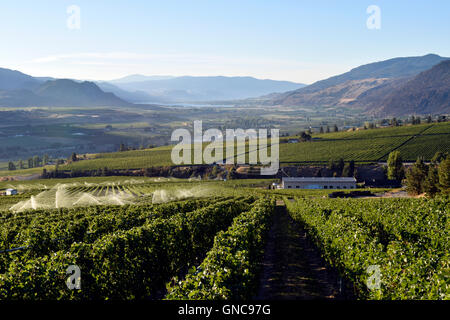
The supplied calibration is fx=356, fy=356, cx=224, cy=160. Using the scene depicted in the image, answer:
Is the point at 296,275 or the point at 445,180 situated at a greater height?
the point at 296,275

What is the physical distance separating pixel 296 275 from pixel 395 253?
8.12 metres

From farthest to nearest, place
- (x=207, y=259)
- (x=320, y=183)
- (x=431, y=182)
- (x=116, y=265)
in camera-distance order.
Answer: (x=320, y=183) < (x=431, y=182) < (x=116, y=265) < (x=207, y=259)

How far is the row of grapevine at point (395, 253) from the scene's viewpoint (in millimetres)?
12901

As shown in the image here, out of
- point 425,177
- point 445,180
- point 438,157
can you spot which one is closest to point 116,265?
point 445,180

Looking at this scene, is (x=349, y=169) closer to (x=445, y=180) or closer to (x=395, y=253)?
(x=445, y=180)

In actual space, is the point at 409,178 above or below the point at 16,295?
below

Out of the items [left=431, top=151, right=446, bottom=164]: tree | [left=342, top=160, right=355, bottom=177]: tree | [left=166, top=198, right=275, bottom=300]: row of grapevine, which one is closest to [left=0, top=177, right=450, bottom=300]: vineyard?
[left=166, top=198, right=275, bottom=300]: row of grapevine

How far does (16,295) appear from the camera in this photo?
12922 mm

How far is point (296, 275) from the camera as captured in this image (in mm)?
22828

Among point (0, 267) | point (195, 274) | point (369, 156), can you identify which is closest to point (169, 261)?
point (195, 274)

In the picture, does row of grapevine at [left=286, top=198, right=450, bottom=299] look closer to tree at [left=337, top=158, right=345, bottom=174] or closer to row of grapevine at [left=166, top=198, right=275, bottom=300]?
row of grapevine at [left=166, top=198, right=275, bottom=300]

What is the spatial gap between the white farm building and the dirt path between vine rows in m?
83.9

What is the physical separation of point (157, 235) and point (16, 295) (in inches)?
362
